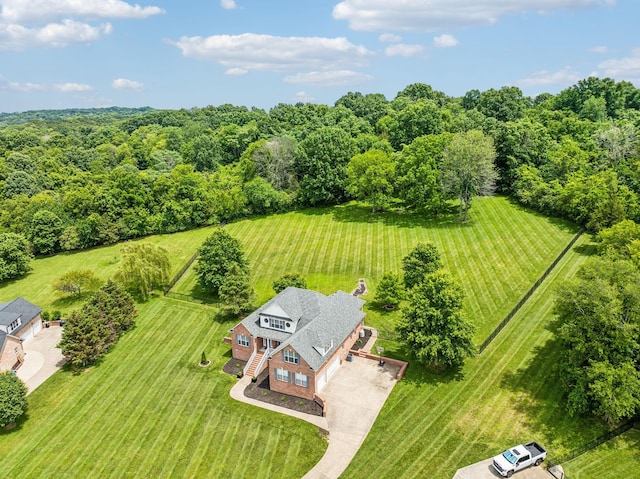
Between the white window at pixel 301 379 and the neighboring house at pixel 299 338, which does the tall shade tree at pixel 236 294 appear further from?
the white window at pixel 301 379

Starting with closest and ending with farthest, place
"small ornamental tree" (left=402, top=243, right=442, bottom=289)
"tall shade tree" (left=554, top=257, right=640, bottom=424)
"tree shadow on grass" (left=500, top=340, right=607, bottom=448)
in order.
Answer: "tall shade tree" (left=554, top=257, right=640, bottom=424)
"tree shadow on grass" (left=500, top=340, right=607, bottom=448)
"small ornamental tree" (left=402, top=243, right=442, bottom=289)

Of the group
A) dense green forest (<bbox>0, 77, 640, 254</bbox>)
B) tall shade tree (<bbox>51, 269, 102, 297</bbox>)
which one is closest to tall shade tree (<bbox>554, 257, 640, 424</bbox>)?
dense green forest (<bbox>0, 77, 640, 254</bbox>)

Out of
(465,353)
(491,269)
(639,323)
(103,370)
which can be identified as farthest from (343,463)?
(491,269)

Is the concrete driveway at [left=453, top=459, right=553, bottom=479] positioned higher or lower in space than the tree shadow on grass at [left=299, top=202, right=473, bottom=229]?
lower

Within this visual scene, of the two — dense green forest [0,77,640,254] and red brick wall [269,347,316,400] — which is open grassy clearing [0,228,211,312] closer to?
dense green forest [0,77,640,254]

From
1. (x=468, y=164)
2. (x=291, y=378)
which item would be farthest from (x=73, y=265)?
(x=468, y=164)

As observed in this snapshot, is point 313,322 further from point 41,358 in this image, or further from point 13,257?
point 13,257

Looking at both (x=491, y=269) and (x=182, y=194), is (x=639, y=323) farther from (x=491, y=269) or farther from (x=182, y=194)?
(x=182, y=194)
